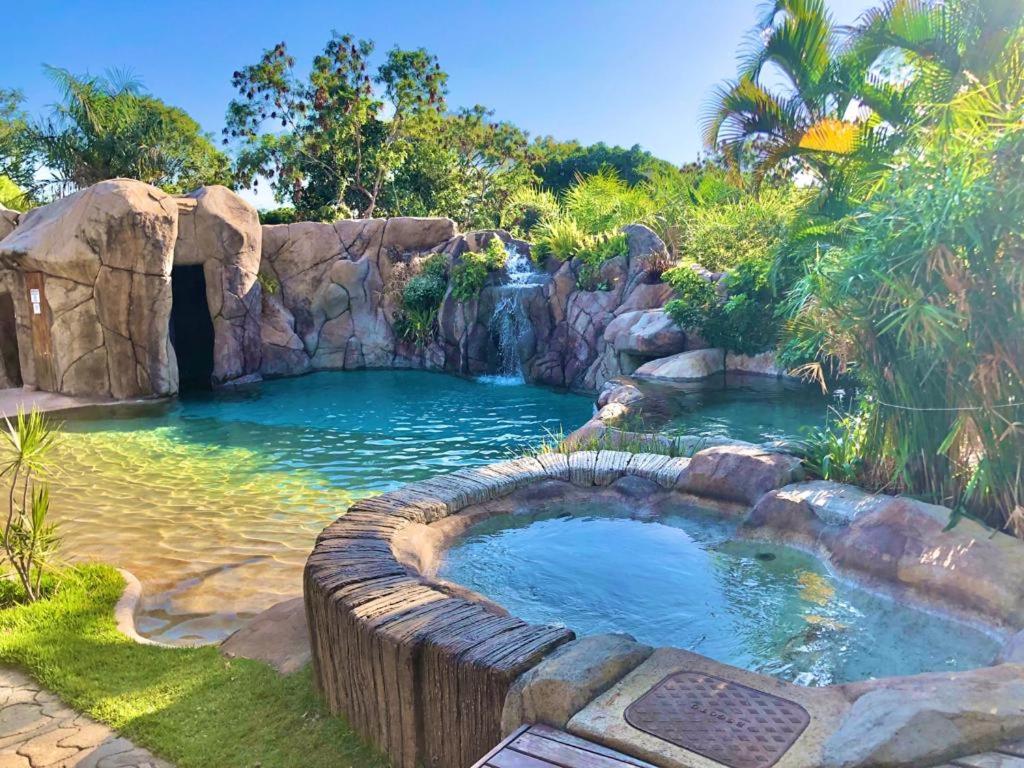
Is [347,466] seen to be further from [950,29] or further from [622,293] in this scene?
[950,29]

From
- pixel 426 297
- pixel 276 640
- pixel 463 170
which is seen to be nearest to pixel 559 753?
pixel 276 640

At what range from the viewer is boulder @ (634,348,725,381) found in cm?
1212

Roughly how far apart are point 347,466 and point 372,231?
10.1 meters

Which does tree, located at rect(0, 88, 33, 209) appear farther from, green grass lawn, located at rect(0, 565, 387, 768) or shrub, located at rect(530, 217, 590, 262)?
green grass lawn, located at rect(0, 565, 387, 768)

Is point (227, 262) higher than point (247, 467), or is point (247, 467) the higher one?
point (227, 262)

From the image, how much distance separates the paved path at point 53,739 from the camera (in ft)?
10.5

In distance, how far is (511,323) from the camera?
15617mm

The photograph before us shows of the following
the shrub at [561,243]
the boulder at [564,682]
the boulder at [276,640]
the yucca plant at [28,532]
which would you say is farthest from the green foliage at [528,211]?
the boulder at [564,682]

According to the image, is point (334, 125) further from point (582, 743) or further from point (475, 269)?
point (582, 743)

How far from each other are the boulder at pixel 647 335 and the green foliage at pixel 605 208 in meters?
4.03

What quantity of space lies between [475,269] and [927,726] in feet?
47.5

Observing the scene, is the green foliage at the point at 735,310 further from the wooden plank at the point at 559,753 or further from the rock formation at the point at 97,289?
the wooden plank at the point at 559,753

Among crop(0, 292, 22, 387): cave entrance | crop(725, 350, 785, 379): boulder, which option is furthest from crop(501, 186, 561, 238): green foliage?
crop(0, 292, 22, 387): cave entrance

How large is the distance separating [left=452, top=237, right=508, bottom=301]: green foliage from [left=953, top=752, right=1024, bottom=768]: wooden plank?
14449 millimetres
